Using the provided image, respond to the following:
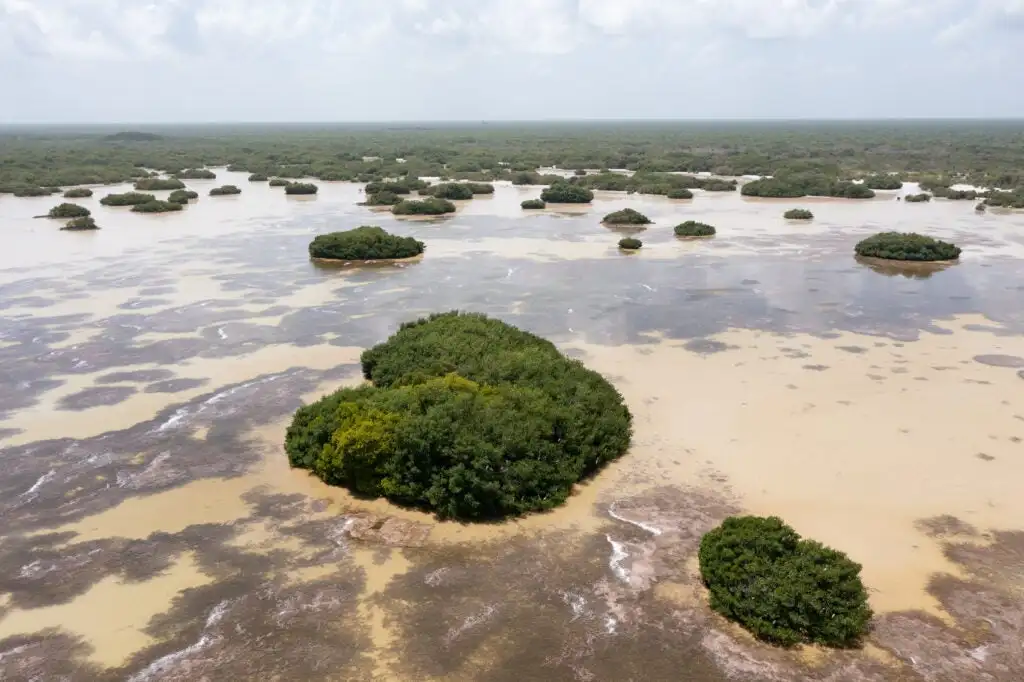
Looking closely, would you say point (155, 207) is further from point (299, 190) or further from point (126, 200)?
point (299, 190)

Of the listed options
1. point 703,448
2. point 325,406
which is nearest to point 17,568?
point 325,406

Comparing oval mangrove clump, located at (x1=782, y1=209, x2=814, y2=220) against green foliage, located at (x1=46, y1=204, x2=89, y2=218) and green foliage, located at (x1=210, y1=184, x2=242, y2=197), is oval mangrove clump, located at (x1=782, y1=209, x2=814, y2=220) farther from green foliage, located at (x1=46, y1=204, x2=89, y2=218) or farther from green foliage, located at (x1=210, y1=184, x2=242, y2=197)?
green foliage, located at (x1=46, y1=204, x2=89, y2=218)

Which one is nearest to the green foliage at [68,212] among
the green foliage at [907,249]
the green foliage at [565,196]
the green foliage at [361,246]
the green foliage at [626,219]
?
the green foliage at [361,246]

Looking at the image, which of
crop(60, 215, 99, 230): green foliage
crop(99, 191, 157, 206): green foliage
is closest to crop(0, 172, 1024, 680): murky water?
crop(60, 215, 99, 230): green foliage

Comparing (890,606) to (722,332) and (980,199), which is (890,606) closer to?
(722,332)

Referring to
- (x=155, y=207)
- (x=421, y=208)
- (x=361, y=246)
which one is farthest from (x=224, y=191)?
(x=361, y=246)

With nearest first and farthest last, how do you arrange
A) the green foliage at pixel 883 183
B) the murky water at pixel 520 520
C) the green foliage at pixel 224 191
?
the murky water at pixel 520 520, the green foliage at pixel 224 191, the green foliage at pixel 883 183

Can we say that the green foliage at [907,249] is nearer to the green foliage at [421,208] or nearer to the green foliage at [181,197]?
the green foliage at [421,208]
